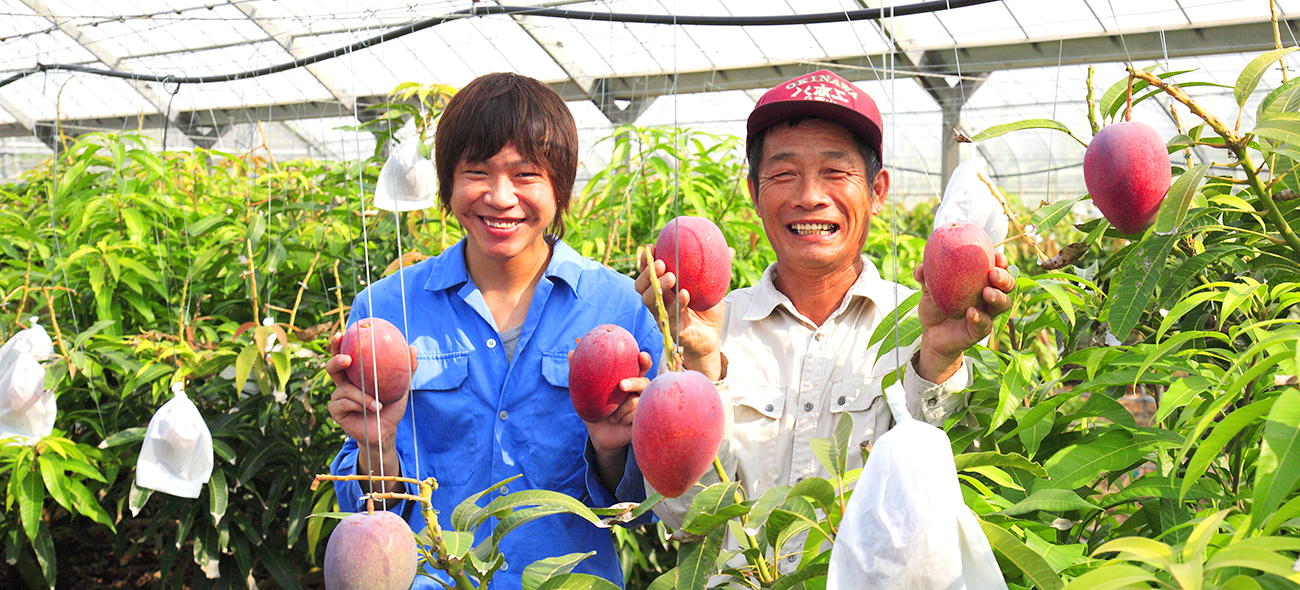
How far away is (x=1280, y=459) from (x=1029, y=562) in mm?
205

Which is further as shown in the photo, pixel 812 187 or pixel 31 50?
pixel 31 50

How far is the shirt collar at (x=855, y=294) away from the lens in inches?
51.5

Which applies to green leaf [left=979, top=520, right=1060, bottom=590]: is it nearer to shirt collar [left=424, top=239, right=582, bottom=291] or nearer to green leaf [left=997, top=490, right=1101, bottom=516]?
green leaf [left=997, top=490, right=1101, bottom=516]

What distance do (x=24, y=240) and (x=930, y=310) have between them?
2.73 meters

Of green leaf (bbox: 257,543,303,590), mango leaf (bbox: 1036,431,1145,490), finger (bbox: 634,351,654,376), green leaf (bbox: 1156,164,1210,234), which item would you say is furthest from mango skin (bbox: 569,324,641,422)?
green leaf (bbox: 257,543,303,590)

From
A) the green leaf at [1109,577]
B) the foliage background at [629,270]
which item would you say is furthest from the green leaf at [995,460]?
the green leaf at [1109,577]

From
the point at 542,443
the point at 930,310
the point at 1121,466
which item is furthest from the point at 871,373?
the point at 542,443

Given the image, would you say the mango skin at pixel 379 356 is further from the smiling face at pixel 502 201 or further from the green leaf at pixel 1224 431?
the green leaf at pixel 1224 431

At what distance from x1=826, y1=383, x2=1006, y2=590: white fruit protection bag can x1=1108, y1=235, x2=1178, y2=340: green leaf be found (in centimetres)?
41

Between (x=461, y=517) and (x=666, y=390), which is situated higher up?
(x=666, y=390)

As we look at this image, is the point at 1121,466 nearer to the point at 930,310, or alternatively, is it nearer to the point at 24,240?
the point at 930,310

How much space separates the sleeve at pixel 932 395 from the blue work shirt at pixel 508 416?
378 mm

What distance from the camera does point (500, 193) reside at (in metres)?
1.24

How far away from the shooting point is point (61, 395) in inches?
88.4
